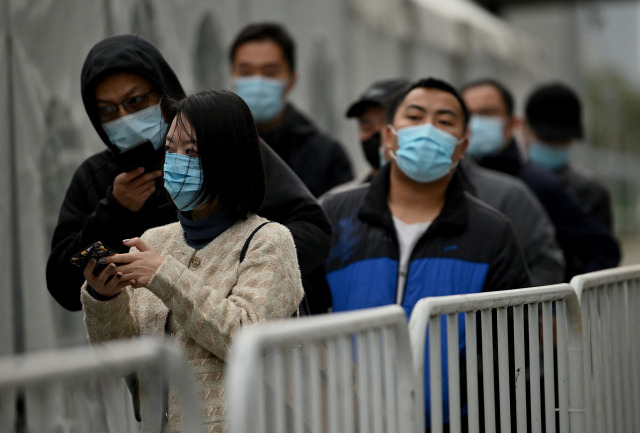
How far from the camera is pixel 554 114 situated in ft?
25.3

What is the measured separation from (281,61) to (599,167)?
22.9m

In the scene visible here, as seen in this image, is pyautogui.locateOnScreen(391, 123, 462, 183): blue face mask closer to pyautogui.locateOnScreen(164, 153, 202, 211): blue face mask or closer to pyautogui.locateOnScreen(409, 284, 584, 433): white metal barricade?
pyautogui.locateOnScreen(409, 284, 584, 433): white metal barricade

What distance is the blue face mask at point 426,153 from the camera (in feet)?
13.7

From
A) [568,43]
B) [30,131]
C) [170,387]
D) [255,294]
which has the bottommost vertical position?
A: [170,387]

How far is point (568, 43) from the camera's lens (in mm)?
25984

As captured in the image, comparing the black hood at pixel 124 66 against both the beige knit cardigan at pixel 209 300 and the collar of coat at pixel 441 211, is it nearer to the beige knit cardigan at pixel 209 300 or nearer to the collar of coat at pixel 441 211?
the beige knit cardigan at pixel 209 300

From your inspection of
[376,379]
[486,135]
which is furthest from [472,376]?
[486,135]

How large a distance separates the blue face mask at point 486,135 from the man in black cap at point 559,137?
2.82 feet

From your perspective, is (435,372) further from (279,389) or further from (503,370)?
(279,389)

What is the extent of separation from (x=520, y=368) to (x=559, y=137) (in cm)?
478

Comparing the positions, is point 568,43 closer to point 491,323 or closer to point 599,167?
point 599,167

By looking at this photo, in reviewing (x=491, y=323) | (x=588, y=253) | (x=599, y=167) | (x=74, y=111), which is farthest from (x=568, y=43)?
(x=491, y=323)

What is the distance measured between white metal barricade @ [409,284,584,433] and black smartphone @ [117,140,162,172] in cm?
105

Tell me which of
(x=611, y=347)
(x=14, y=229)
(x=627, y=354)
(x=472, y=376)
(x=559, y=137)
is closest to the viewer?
(x=472, y=376)
